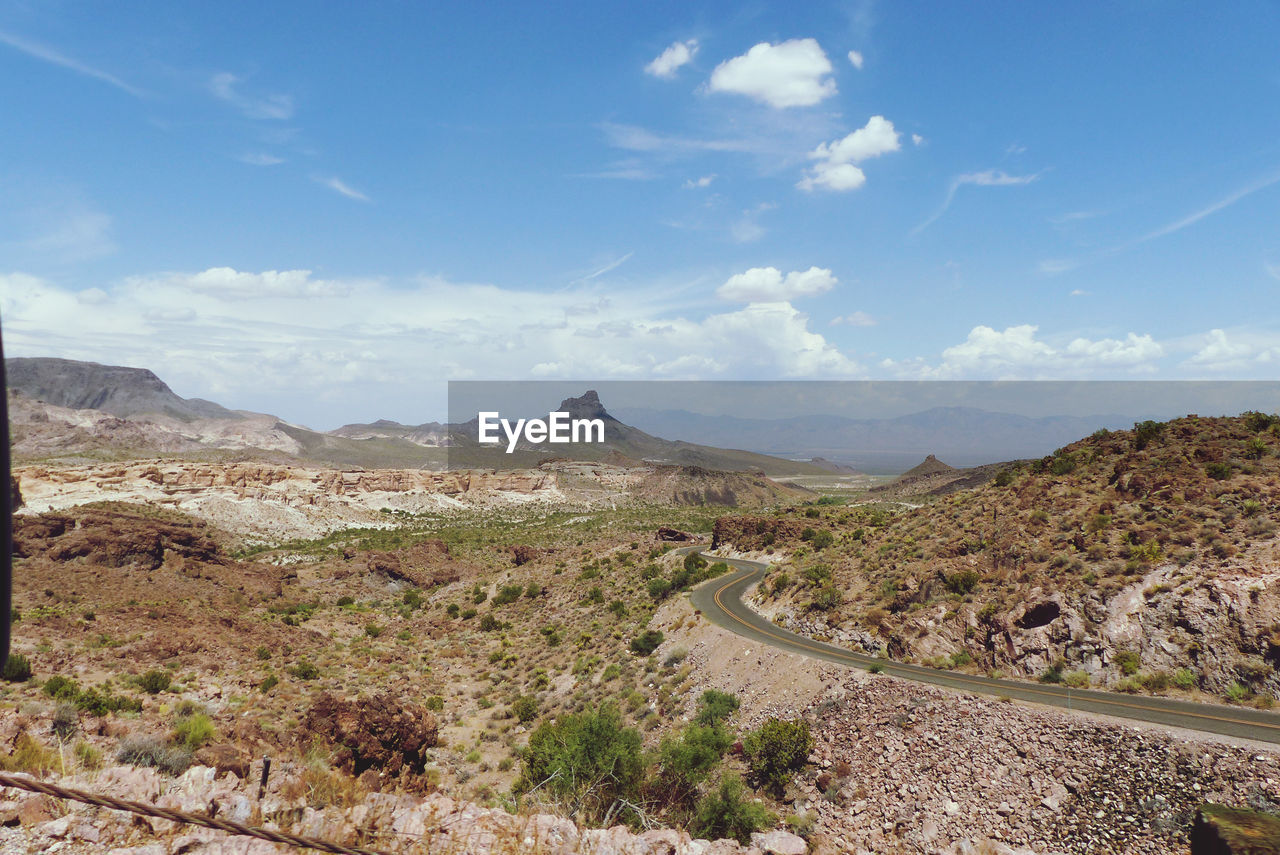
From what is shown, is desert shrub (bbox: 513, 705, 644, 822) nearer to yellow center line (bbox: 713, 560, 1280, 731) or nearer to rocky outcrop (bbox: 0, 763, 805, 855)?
rocky outcrop (bbox: 0, 763, 805, 855)

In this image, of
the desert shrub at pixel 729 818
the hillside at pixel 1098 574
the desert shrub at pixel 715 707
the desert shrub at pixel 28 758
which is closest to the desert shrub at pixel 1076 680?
the hillside at pixel 1098 574

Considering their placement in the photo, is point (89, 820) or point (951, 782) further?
point (951, 782)

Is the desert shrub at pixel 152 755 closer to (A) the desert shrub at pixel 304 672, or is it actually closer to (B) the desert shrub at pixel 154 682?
(B) the desert shrub at pixel 154 682

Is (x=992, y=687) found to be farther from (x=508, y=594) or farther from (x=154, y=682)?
(x=508, y=594)

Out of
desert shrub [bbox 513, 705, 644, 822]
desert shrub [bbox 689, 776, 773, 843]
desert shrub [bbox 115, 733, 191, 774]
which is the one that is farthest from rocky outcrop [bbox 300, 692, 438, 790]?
desert shrub [bbox 689, 776, 773, 843]

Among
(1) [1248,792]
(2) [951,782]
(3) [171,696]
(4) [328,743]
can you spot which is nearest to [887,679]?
(2) [951,782]

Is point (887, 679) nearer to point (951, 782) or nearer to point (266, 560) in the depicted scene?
point (951, 782)
